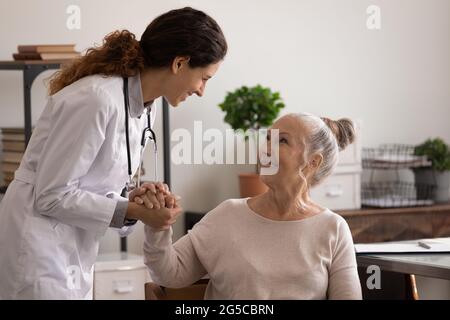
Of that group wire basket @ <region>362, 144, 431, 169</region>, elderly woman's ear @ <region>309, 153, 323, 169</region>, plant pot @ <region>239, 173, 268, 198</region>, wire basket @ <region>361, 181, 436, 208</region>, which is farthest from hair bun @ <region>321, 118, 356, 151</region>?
wire basket @ <region>362, 144, 431, 169</region>

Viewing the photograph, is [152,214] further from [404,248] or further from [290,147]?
[404,248]

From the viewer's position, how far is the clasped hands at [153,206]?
1810 mm

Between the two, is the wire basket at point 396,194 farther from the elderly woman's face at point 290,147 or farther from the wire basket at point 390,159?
the elderly woman's face at point 290,147

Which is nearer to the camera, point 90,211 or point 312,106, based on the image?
point 90,211

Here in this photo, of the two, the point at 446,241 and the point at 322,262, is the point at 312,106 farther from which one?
the point at 322,262

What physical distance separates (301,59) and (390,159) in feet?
2.29

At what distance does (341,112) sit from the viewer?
180 inches

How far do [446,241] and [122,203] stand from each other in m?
1.26

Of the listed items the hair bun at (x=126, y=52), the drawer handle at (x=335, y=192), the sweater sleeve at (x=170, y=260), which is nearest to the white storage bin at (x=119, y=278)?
the drawer handle at (x=335, y=192)

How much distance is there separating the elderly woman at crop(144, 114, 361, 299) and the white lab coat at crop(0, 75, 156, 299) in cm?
16

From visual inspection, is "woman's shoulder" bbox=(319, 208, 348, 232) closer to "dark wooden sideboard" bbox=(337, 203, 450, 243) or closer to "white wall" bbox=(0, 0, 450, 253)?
"dark wooden sideboard" bbox=(337, 203, 450, 243)

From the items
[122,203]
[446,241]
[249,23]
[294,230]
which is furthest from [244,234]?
[249,23]

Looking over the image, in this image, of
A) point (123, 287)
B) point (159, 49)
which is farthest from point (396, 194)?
point (159, 49)

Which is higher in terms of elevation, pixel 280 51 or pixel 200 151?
pixel 280 51
